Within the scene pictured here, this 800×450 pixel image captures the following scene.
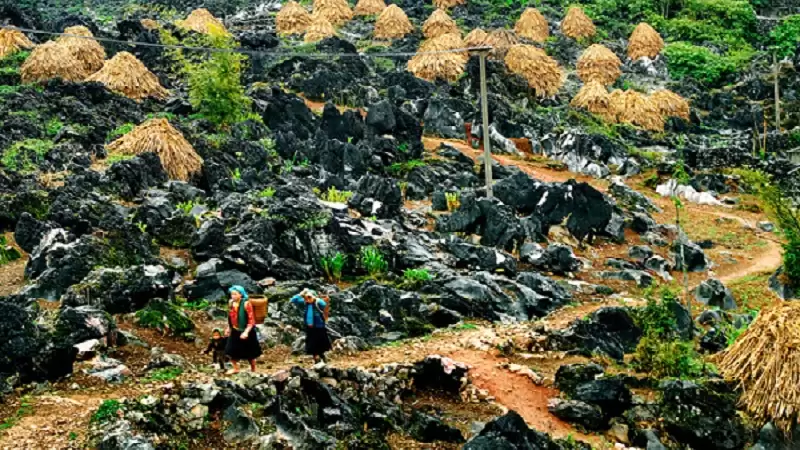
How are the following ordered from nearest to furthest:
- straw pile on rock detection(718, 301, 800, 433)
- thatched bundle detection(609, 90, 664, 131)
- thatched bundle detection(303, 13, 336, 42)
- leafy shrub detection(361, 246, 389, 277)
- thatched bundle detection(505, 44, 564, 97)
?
straw pile on rock detection(718, 301, 800, 433), leafy shrub detection(361, 246, 389, 277), thatched bundle detection(609, 90, 664, 131), thatched bundle detection(505, 44, 564, 97), thatched bundle detection(303, 13, 336, 42)

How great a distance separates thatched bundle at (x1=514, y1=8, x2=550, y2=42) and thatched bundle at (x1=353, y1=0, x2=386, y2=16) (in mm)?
5509

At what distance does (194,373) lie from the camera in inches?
347

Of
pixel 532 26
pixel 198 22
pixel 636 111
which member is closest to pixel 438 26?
pixel 532 26

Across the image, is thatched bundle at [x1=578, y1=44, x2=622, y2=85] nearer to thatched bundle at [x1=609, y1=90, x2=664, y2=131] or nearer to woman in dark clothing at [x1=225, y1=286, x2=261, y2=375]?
→ thatched bundle at [x1=609, y1=90, x2=664, y2=131]

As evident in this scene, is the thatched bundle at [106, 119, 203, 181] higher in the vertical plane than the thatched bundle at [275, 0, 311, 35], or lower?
lower

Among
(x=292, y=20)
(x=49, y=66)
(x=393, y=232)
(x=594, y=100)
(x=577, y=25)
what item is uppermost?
(x=292, y=20)

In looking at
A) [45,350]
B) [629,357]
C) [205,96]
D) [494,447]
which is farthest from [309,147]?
[494,447]

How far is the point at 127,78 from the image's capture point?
872 inches

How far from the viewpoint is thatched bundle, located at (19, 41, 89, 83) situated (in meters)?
21.9

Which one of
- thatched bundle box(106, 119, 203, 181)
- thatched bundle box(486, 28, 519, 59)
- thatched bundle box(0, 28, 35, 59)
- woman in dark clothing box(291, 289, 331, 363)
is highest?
thatched bundle box(0, 28, 35, 59)

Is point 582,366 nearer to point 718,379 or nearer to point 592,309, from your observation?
point 718,379

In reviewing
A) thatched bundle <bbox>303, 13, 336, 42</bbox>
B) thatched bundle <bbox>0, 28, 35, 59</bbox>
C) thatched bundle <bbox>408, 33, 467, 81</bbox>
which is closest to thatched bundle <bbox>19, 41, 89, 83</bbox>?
thatched bundle <bbox>0, 28, 35, 59</bbox>

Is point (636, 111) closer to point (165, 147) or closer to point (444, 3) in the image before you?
point (444, 3)

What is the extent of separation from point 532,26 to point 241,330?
84.7 ft
